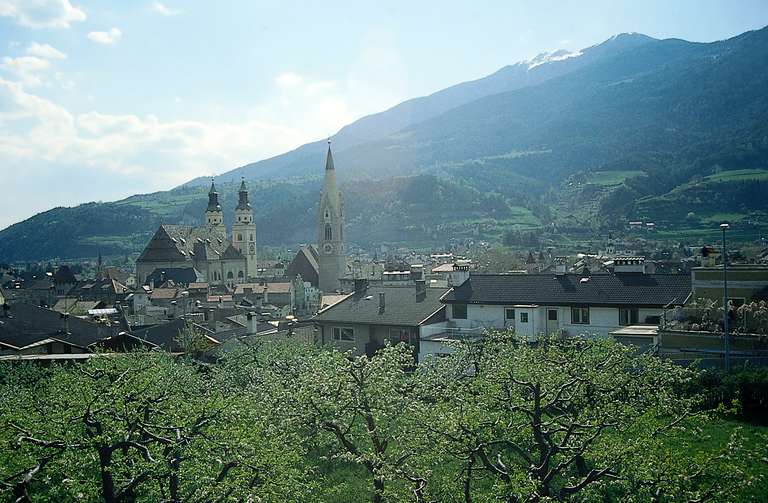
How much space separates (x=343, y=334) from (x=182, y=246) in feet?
299

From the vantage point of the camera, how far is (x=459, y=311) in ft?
135

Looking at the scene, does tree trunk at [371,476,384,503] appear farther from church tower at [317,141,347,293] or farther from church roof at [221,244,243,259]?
church roof at [221,244,243,259]

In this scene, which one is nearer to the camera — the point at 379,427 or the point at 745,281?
the point at 379,427

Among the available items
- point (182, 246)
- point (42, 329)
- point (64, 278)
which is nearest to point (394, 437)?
point (42, 329)

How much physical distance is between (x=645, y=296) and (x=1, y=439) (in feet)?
95.3

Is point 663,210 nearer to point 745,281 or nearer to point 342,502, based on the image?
point 745,281

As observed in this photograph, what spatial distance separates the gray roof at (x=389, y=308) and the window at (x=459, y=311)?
770 mm

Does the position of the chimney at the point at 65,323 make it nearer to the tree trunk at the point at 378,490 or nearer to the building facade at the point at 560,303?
the building facade at the point at 560,303

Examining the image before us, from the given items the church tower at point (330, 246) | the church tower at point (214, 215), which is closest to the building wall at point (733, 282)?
the church tower at point (330, 246)

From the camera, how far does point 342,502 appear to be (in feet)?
69.5

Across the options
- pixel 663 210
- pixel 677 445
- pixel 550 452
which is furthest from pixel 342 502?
pixel 663 210

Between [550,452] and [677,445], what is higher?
[550,452]

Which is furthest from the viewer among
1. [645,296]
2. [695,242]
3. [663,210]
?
[663,210]

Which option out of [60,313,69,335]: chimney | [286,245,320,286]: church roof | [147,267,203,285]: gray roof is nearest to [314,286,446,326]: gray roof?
[60,313,69,335]: chimney
